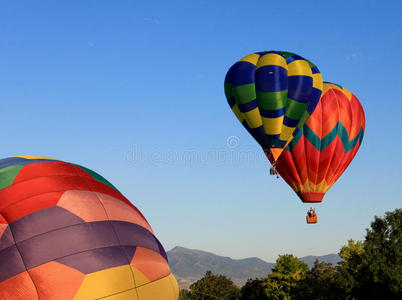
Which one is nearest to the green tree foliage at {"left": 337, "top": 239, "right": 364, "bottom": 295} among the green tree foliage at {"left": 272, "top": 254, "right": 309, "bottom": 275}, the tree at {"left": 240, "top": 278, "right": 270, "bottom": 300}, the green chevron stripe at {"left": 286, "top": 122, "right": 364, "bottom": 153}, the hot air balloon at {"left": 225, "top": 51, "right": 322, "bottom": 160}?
the green chevron stripe at {"left": 286, "top": 122, "right": 364, "bottom": 153}

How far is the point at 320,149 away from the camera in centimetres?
3541

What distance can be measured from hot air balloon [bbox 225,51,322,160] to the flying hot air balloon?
242cm

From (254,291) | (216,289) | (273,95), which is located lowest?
(254,291)

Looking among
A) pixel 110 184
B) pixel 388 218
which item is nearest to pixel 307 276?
pixel 388 218

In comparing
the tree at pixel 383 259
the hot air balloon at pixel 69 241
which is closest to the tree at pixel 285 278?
the tree at pixel 383 259

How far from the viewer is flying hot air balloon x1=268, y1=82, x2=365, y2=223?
1387 inches

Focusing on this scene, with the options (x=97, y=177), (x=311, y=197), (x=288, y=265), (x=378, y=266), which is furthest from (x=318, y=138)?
(x=288, y=265)

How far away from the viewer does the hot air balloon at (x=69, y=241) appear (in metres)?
11.2

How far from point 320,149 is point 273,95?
22.0 ft

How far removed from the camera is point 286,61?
3231cm

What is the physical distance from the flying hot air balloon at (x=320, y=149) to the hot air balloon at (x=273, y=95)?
242 cm

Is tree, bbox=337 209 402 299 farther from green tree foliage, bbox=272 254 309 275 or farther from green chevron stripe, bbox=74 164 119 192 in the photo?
green chevron stripe, bbox=74 164 119 192

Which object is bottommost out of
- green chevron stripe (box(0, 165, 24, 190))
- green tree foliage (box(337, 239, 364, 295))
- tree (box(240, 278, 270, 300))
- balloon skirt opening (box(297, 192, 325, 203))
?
tree (box(240, 278, 270, 300))

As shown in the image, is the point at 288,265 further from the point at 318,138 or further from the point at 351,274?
the point at 318,138
